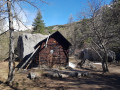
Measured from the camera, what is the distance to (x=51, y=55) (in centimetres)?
1516

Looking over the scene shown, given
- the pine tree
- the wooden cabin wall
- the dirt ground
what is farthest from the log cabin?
the pine tree

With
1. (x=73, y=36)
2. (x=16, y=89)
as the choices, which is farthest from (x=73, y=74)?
(x=73, y=36)

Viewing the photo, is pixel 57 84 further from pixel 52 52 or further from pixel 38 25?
pixel 38 25

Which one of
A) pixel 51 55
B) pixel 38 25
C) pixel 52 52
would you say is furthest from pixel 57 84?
pixel 38 25

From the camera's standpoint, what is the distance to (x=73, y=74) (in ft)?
36.1

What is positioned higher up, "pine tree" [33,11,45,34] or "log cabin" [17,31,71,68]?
"pine tree" [33,11,45,34]

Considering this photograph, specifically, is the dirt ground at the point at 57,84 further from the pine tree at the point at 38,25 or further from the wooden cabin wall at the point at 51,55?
the pine tree at the point at 38,25

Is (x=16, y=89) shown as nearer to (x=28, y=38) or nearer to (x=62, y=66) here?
(x=62, y=66)

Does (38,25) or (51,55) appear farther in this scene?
(38,25)

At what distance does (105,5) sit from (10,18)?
430 inches

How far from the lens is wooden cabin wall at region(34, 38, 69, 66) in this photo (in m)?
14.8

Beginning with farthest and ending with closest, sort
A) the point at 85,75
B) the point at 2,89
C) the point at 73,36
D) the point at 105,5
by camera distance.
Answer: the point at 73,36 < the point at 105,5 < the point at 85,75 < the point at 2,89

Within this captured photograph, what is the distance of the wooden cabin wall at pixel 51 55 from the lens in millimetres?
14789

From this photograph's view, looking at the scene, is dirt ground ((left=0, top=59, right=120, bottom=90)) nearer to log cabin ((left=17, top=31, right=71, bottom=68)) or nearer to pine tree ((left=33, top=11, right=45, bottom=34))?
log cabin ((left=17, top=31, right=71, bottom=68))
